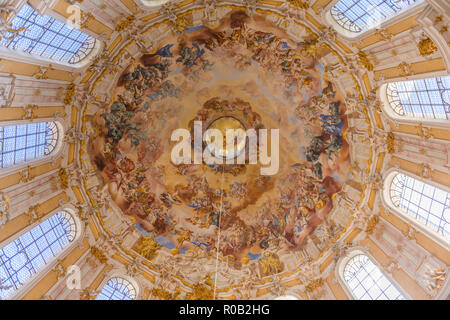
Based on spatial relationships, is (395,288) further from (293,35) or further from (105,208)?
(105,208)

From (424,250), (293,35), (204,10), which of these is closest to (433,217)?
(424,250)

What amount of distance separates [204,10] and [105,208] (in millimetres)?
11827

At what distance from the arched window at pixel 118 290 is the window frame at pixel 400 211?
1378 cm

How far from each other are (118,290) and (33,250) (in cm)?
520

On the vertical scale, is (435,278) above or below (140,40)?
below

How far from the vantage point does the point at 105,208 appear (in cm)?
1991

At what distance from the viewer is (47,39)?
47.8 ft

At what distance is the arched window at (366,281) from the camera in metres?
15.6

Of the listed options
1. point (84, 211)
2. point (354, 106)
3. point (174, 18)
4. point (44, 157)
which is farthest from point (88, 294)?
point (354, 106)

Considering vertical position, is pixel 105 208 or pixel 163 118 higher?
pixel 163 118

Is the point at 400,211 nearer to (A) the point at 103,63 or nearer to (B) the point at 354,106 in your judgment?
(B) the point at 354,106

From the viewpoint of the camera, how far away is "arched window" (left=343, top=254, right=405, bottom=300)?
15.6 m

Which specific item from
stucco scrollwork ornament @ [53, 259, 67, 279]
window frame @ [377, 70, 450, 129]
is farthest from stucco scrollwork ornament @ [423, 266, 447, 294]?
stucco scrollwork ornament @ [53, 259, 67, 279]

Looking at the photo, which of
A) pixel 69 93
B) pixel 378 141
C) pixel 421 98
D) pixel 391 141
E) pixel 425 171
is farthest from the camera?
pixel 378 141
